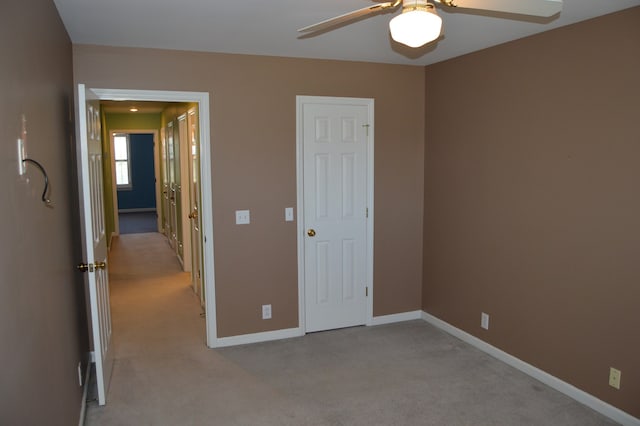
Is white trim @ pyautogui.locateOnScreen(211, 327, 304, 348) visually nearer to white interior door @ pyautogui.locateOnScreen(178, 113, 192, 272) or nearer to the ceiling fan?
white interior door @ pyautogui.locateOnScreen(178, 113, 192, 272)

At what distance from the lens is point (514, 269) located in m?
3.65

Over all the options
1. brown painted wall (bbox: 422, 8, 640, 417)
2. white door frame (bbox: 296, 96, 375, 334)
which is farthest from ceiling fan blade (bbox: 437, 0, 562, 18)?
white door frame (bbox: 296, 96, 375, 334)

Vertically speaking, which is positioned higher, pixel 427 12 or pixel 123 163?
pixel 427 12

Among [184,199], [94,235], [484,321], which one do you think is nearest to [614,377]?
[484,321]

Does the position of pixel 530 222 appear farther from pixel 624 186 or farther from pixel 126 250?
pixel 126 250

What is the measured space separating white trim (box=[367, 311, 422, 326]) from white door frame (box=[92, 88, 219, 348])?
4.92 ft

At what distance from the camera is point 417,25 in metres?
1.82

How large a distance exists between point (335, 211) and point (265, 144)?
0.89 metres

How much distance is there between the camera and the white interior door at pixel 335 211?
4.27 metres

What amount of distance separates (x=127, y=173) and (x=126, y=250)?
19.4 feet

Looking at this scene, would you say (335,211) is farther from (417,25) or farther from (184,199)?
(184,199)

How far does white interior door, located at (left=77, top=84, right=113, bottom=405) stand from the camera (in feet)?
9.27

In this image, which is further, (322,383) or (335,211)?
(335,211)

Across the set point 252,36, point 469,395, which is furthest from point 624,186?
point 252,36
